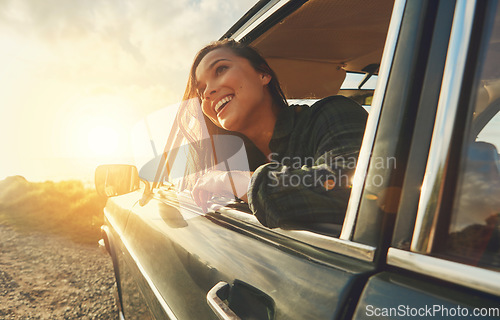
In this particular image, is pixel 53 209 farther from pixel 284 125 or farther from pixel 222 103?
pixel 284 125

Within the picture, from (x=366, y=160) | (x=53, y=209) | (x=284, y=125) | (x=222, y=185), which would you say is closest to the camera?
(x=366, y=160)

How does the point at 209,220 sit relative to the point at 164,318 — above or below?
above

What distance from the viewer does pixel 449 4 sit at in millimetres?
557

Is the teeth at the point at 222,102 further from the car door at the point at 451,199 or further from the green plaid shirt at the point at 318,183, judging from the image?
the car door at the point at 451,199

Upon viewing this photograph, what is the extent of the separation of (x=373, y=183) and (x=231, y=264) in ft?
1.71

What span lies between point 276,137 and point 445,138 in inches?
39.5

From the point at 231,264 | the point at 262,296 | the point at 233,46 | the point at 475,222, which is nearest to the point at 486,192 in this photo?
the point at 475,222

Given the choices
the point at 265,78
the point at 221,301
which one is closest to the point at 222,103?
the point at 265,78

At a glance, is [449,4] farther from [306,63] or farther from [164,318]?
[306,63]

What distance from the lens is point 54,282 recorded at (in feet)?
16.4

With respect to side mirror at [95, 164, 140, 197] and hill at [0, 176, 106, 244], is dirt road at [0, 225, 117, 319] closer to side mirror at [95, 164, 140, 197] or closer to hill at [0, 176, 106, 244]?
hill at [0, 176, 106, 244]

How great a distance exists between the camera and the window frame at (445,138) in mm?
505

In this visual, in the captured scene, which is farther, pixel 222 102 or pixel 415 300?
pixel 222 102

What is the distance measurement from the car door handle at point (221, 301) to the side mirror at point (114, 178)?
1583 millimetres
